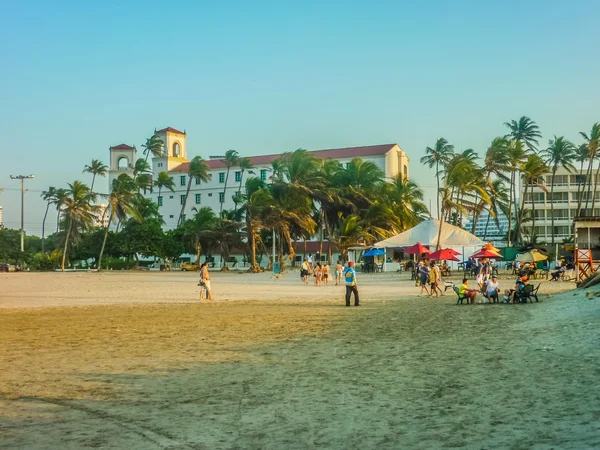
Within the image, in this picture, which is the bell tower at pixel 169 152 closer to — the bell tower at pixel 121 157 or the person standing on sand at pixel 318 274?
the bell tower at pixel 121 157

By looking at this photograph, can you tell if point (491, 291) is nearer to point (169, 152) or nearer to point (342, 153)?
point (342, 153)

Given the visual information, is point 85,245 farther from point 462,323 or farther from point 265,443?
point 265,443

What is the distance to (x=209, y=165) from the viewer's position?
10925 cm

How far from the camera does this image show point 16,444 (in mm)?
6047

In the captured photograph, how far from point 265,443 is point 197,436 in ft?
2.25

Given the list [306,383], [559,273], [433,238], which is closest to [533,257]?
[559,273]

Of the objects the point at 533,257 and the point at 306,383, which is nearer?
the point at 306,383

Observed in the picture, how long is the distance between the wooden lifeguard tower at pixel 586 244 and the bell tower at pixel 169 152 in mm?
88384

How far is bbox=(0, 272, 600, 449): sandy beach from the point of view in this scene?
6254mm

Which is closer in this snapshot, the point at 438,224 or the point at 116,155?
the point at 438,224

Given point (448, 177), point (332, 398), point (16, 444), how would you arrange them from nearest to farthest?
point (16, 444) → point (332, 398) → point (448, 177)

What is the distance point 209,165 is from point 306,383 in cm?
10226

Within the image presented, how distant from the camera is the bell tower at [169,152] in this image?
11138cm

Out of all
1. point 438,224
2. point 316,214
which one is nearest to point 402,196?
Result: point 316,214
